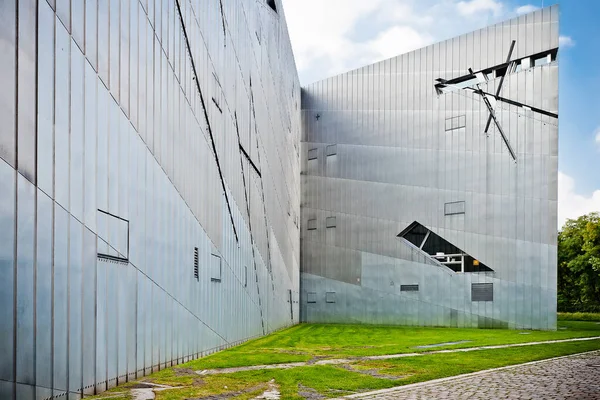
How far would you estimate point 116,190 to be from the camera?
7.78 meters

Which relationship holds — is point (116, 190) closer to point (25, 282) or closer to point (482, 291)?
point (25, 282)

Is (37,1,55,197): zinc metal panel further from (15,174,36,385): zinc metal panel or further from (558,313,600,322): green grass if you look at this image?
(558,313,600,322): green grass

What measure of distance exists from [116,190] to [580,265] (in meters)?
36.9

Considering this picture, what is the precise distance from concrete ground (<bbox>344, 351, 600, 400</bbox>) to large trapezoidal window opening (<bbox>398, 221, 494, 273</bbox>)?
13.8m

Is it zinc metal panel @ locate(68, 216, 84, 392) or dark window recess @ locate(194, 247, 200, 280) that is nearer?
zinc metal panel @ locate(68, 216, 84, 392)

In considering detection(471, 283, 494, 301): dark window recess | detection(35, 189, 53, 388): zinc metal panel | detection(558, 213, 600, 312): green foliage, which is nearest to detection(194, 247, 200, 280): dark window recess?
detection(35, 189, 53, 388): zinc metal panel

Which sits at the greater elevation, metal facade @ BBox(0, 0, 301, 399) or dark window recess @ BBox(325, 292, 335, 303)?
metal facade @ BBox(0, 0, 301, 399)

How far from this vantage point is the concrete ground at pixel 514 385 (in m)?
7.52

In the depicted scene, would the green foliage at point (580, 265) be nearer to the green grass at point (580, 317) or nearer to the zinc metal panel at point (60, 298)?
the green grass at point (580, 317)

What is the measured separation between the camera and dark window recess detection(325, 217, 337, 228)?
28.8 meters

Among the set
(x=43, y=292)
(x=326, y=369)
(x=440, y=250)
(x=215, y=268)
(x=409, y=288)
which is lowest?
(x=409, y=288)

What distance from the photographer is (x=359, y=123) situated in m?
28.3

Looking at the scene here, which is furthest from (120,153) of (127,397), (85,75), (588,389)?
(588,389)

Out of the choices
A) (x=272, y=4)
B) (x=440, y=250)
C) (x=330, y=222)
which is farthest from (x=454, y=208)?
(x=272, y=4)
